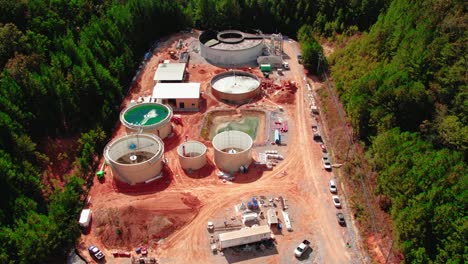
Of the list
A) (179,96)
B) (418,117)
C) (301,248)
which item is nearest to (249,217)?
(301,248)

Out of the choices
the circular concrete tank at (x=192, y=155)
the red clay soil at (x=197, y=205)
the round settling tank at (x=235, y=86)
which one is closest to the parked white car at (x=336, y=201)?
the red clay soil at (x=197, y=205)

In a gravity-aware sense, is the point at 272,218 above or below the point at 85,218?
above

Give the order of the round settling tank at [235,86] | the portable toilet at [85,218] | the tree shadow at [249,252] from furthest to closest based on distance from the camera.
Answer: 1. the round settling tank at [235,86]
2. the portable toilet at [85,218]
3. the tree shadow at [249,252]

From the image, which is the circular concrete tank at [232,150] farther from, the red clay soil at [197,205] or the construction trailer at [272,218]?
the construction trailer at [272,218]

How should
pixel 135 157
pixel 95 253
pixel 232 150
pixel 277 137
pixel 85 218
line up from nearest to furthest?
pixel 95 253
pixel 85 218
pixel 135 157
pixel 232 150
pixel 277 137

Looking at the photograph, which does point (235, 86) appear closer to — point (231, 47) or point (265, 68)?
point (265, 68)

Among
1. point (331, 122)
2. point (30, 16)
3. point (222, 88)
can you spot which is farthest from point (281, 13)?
point (30, 16)

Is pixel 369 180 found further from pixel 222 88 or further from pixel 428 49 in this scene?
pixel 222 88
